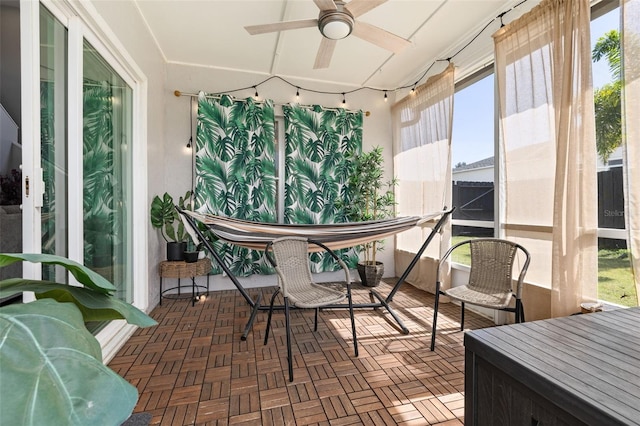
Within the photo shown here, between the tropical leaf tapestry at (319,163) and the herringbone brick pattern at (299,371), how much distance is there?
51.9 inches

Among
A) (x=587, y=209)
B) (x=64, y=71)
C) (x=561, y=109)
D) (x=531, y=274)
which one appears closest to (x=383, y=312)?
(x=531, y=274)

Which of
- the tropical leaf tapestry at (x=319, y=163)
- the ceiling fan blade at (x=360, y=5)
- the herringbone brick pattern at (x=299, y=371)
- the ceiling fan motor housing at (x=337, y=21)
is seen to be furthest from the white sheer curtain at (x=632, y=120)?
the tropical leaf tapestry at (x=319, y=163)

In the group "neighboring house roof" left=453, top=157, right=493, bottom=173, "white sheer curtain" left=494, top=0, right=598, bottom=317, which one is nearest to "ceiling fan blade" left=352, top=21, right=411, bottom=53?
"white sheer curtain" left=494, top=0, right=598, bottom=317

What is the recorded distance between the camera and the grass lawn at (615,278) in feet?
5.60

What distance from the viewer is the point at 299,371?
175 centimetres

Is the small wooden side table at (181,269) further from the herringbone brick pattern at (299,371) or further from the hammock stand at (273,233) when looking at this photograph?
the hammock stand at (273,233)

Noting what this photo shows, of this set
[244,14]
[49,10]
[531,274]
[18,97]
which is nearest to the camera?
[18,97]

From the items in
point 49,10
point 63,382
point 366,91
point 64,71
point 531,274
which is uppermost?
point 366,91

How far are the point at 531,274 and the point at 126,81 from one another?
3518 millimetres

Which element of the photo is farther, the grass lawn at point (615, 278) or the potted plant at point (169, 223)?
the potted plant at point (169, 223)

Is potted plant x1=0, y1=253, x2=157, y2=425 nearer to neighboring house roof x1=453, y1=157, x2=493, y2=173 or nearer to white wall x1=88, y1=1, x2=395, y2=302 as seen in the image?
white wall x1=88, y1=1, x2=395, y2=302

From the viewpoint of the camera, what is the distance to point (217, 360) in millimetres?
1885

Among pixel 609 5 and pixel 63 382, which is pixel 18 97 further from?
pixel 609 5

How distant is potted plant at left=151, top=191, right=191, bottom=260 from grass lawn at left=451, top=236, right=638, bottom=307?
317 centimetres
